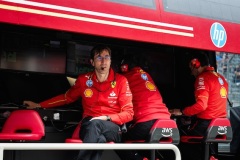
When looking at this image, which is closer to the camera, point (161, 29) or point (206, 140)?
point (161, 29)

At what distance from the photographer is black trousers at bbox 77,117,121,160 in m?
4.46

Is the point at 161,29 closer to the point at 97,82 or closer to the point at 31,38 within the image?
the point at 97,82

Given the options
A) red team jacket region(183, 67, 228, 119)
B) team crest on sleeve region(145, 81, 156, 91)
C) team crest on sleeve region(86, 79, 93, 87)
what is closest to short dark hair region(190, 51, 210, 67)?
red team jacket region(183, 67, 228, 119)

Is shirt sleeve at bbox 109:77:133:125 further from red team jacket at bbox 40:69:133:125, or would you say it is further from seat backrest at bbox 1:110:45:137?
seat backrest at bbox 1:110:45:137

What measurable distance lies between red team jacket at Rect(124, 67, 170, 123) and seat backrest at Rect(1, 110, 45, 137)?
1302 mm

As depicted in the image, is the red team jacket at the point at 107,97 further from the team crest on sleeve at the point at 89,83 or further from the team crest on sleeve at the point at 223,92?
the team crest on sleeve at the point at 223,92

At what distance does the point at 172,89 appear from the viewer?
6883 mm

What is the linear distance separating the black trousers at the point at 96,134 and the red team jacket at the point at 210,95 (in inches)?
57.5

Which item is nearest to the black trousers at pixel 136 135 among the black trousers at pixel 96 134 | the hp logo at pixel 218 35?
the black trousers at pixel 96 134

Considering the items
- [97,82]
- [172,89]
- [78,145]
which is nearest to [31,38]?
[97,82]

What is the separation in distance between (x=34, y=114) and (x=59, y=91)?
1.34 m

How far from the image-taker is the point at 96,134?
4.54 meters

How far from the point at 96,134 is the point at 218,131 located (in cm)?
196

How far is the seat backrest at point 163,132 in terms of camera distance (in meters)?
5.21
